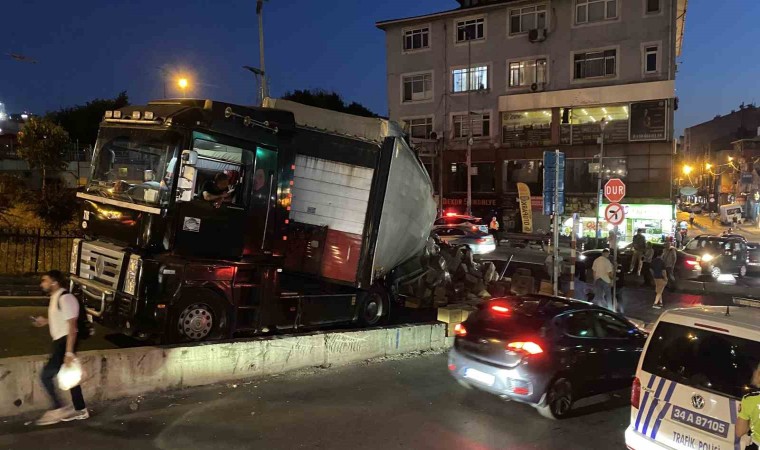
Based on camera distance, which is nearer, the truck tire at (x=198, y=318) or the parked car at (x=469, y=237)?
the truck tire at (x=198, y=318)

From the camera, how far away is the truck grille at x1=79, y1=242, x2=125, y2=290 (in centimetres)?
744

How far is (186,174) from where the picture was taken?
23.8 ft

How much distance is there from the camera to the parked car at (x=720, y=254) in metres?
19.9

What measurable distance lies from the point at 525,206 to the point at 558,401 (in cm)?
2993

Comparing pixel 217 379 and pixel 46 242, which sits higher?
pixel 46 242

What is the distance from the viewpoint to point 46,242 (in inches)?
504

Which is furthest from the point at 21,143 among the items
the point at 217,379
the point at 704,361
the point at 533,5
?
the point at 533,5

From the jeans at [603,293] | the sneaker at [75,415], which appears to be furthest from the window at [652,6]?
the sneaker at [75,415]

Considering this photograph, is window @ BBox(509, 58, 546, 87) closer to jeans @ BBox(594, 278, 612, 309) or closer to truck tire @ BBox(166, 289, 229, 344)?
jeans @ BBox(594, 278, 612, 309)

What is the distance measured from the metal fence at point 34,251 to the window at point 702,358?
1184 centimetres

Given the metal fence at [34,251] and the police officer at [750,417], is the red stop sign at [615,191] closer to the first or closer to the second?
the police officer at [750,417]

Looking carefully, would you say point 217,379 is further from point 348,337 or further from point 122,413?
point 348,337

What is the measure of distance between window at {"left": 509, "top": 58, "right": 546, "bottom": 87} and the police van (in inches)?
1396

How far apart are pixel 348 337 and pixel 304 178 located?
2.65 metres
